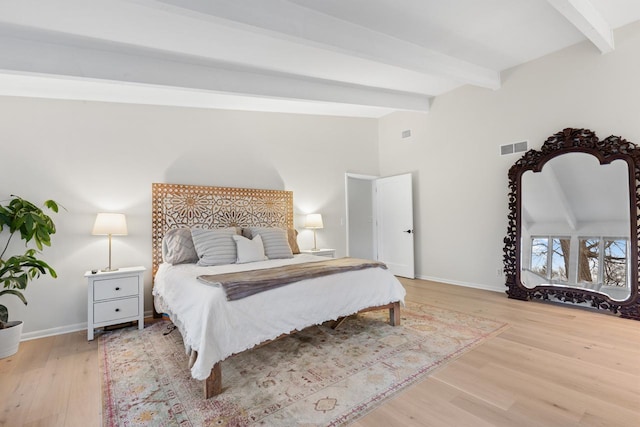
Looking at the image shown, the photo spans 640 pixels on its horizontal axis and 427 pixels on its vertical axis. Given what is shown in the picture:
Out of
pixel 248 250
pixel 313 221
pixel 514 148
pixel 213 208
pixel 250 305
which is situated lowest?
pixel 250 305

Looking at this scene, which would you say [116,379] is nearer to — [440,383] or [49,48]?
[440,383]

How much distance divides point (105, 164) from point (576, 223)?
5484 millimetres

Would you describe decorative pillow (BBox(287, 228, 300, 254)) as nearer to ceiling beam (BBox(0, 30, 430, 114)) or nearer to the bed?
the bed

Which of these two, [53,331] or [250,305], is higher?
[250,305]

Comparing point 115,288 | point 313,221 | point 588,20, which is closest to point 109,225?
point 115,288

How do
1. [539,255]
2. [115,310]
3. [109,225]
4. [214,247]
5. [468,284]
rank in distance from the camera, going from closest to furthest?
[115,310]
[109,225]
[214,247]
[539,255]
[468,284]

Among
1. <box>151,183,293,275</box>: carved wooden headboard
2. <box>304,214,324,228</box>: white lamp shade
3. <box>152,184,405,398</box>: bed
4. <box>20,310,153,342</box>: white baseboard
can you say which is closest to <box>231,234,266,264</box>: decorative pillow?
<box>152,184,405,398</box>: bed

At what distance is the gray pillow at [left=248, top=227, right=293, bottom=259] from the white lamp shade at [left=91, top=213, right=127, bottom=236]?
1405 millimetres

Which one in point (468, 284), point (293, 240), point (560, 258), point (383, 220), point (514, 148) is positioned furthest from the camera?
point (383, 220)

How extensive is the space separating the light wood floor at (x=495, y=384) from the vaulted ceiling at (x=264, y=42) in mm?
2358

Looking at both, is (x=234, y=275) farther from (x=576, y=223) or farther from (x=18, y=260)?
(x=576, y=223)

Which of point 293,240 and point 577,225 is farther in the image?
point 293,240

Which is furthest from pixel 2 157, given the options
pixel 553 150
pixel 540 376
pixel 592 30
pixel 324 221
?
pixel 553 150

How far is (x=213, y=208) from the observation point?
4.01 meters
